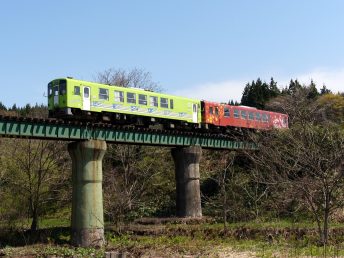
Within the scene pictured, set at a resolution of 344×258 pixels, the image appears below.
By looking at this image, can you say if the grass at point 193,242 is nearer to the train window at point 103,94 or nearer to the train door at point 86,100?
the train door at point 86,100

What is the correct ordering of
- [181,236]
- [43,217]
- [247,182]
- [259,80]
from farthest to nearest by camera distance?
1. [259,80]
2. [43,217]
3. [247,182]
4. [181,236]

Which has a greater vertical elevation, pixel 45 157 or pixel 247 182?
pixel 45 157

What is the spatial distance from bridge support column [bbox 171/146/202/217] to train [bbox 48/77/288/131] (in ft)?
9.74

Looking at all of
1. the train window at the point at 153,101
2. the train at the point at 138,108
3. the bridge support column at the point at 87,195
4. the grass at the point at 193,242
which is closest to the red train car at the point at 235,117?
the train at the point at 138,108

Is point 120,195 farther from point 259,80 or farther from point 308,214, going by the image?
point 259,80

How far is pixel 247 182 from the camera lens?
1671 inches

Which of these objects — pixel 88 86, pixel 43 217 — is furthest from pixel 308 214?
pixel 43 217

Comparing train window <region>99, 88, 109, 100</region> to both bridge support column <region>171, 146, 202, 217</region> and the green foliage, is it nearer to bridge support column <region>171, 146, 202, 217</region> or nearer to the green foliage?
bridge support column <region>171, 146, 202, 217</region>

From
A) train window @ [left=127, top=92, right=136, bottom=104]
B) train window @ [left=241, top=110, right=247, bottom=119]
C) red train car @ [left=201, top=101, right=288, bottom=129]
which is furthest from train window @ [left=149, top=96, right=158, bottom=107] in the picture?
train window @ [left=241, top=110, right=247, bottom=119]

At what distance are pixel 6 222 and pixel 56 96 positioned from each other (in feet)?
34.3

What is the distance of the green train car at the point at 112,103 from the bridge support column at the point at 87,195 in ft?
9.74

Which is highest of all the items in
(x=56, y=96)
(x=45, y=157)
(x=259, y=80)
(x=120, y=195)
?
(x=259, y=80)

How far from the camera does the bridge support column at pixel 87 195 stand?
28.2 metres

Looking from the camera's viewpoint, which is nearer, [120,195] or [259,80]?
[120,195]
